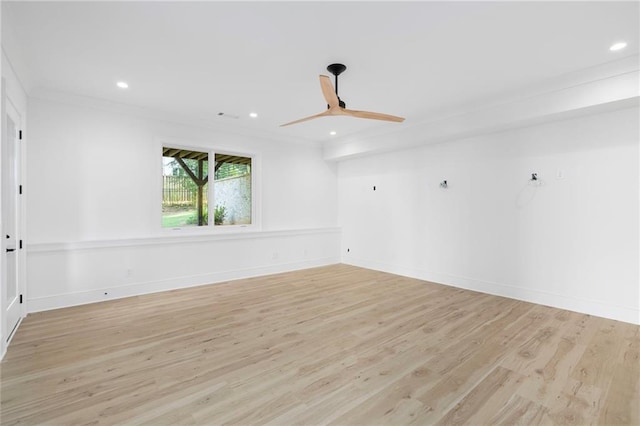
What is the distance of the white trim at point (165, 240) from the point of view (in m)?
3.75

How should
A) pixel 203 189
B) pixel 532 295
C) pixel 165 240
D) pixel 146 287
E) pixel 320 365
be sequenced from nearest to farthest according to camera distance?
1. pixel 320 365
2. pixel 532 295
3. pixel 146 287
4. pixel 165 240
5. pixel 203 189

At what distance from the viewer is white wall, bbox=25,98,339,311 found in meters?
3.74

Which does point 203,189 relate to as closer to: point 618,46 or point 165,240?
point 165,240

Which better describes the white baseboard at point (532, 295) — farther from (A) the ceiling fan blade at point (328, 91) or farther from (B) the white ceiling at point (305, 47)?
(A) the ceiling fan blade at point (328, 91)

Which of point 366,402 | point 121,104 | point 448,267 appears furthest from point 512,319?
point 121,104

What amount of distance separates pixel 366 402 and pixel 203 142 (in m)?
4.48

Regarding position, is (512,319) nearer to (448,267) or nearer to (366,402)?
(448,267)

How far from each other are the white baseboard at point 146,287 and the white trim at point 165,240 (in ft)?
1.85

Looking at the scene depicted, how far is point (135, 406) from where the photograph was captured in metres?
1.94

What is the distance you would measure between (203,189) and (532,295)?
5122mm

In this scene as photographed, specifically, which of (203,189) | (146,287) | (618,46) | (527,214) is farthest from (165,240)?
(618,46)

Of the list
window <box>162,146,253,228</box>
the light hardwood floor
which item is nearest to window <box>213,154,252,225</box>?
window <box>162,146,253,228</box>

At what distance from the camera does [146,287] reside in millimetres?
4449

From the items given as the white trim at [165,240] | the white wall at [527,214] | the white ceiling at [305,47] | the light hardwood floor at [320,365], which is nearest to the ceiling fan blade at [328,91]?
the white ceiling at [305,47]
